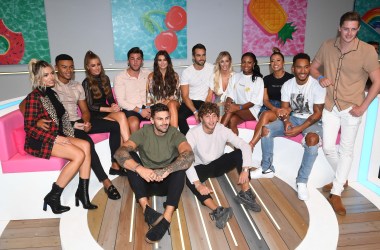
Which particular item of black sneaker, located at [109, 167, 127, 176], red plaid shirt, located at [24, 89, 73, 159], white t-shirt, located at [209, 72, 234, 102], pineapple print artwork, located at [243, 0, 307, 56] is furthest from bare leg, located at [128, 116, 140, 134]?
pineapple print artwork, located at [243, 0, 307, 56]

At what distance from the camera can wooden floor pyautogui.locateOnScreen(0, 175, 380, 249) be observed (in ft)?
8.12

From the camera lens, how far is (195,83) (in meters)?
4.19

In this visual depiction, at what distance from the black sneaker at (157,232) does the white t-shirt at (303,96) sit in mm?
1821

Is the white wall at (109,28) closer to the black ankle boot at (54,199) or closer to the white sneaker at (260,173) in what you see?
the white sneaker at (260,173)

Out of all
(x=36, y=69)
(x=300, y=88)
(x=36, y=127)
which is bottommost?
(x=36, y=127)

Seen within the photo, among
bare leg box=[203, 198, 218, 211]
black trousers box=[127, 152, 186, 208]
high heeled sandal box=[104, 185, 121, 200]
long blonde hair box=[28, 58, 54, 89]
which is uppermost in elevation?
long blonde hair box=[28, 58, 54, 89]

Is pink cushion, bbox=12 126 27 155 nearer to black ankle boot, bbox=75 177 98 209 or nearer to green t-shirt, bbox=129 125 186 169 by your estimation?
black ankle boot, bbox=75 177 98 209

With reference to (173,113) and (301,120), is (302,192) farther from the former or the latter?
(173,113)

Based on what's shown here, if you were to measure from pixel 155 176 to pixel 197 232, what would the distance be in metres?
0.56

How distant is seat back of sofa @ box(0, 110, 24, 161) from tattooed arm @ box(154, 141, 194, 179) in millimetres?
1381

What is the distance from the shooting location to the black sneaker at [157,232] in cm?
241

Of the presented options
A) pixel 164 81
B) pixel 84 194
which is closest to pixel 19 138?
pixel 84 194

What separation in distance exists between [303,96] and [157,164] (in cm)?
164

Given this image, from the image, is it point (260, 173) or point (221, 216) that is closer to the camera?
point (221, 216)
